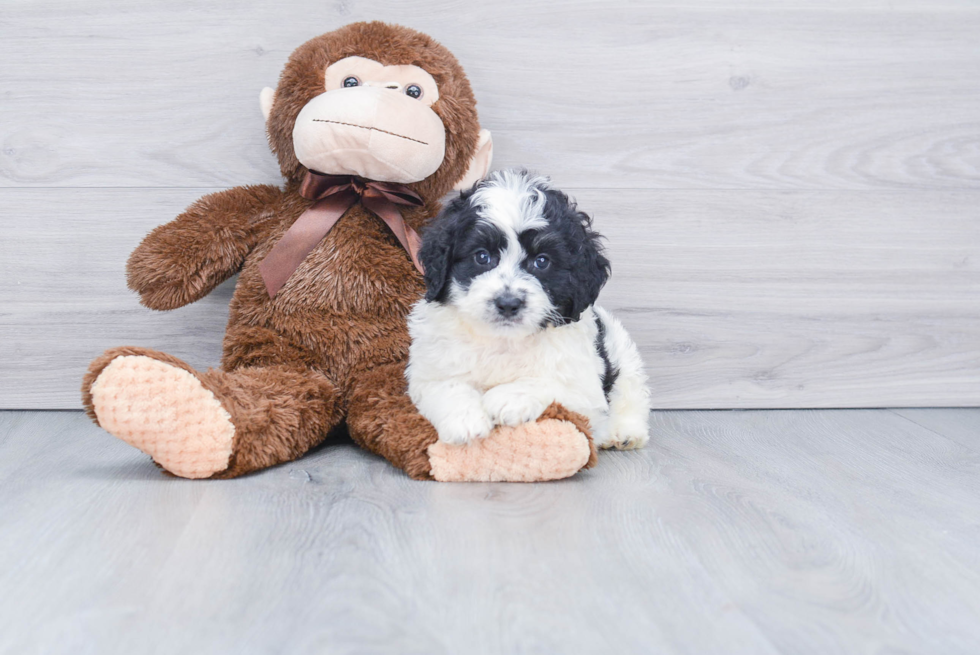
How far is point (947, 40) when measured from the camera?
2.14 meters

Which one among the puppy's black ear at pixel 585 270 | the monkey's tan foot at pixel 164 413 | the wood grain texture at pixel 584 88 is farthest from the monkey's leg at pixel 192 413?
the wood grain texture at pixel 584 88

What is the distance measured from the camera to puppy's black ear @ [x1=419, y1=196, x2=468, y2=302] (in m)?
1.50

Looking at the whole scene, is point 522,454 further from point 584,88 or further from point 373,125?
point 584,88

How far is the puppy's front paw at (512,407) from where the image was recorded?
146 centimetres

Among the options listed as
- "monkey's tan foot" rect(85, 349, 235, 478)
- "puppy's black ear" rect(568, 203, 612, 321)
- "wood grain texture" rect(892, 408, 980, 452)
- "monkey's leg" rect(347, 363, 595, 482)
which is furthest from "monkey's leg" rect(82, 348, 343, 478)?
"wood grain texture" rect(892, 408, 980, 452)

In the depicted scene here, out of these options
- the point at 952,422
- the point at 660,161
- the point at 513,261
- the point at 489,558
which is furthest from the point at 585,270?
the point at 952,422

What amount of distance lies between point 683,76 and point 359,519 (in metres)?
1.47

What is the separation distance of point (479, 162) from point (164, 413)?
37.6 inches

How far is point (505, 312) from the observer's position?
144 centimetres

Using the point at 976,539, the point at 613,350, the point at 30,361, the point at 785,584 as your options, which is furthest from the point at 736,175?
the point at 30,361

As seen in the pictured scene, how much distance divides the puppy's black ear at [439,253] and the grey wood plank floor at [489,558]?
1.26 feet

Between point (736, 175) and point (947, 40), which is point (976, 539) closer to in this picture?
point (736, 175)

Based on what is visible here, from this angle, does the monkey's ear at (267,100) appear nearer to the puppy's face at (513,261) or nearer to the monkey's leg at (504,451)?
the puppy's face at (513,261)

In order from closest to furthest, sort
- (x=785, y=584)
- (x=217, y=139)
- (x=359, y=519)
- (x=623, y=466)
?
(x=785, y=584) → (x=359, y=519) → (x=623, y=466) → (x=217, y=139)
